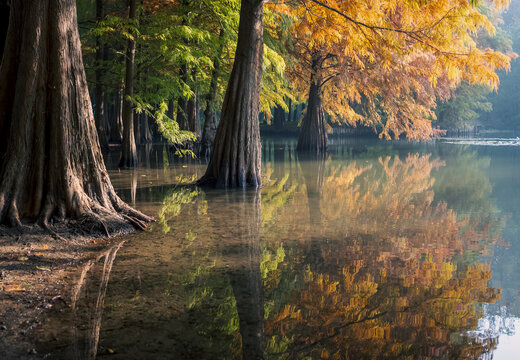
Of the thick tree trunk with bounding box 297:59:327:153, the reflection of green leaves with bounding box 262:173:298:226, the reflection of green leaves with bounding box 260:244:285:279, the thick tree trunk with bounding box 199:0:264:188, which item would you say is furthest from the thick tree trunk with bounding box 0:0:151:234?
the thick tree trunk with bounding box 297:59:327:153

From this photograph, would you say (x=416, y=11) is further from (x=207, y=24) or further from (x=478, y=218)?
(x=207, y=24)

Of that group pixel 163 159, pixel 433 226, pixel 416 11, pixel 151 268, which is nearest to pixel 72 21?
pixel 151 268

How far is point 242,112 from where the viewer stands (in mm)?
12547

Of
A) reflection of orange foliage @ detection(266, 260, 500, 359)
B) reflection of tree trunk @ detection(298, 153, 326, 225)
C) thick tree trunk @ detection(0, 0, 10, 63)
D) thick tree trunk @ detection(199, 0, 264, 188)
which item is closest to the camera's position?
reflection of orange foliage @ detection(266, 260, 500, 359)

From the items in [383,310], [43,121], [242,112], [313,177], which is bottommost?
[383,310]

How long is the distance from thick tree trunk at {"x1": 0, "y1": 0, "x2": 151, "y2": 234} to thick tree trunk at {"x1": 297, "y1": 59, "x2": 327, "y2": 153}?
1966cm

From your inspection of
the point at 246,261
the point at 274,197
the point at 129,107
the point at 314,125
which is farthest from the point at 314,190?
the point at 314,125

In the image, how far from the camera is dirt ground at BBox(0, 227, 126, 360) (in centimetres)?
397

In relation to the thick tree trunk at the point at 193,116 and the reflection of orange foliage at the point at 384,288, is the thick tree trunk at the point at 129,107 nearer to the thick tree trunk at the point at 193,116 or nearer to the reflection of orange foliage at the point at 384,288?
the thick tree trunk at the point at 193,116

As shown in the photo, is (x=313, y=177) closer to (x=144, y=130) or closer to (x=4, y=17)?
(x=4, y=17)

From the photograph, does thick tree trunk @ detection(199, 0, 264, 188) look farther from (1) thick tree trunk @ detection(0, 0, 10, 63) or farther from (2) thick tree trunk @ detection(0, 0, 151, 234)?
(1) thick tree trunk @ detection(0, 0, 10, 63)

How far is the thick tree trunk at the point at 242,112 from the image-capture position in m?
12.5

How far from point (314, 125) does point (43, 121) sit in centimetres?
2058

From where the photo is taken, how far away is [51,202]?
7.02m
